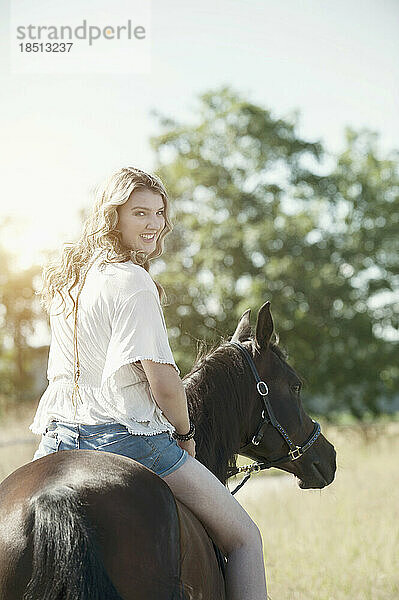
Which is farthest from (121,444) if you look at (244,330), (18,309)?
(18,309)

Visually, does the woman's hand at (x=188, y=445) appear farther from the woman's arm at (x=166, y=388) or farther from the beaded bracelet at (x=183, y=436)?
the woman's arm at (x=166, y=388)

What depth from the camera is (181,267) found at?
18.9m

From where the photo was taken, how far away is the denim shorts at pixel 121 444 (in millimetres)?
1886

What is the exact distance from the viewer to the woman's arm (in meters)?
1.89

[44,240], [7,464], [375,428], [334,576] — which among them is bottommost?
[375,428]

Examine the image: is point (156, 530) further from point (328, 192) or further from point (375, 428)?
point (328, 192)

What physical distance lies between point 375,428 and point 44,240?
8.02 metres

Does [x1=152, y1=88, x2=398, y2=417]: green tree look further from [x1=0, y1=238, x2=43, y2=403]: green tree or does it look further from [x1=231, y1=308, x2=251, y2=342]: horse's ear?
[x1=231, y1=308, x2=251, y2=342]: horse's ear

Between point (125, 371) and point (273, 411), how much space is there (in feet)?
2.71

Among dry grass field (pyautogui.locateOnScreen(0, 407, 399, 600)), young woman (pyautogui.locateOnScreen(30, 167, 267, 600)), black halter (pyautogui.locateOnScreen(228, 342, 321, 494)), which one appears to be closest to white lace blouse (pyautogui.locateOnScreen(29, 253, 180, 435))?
young woman (pyautogui.locateOnScreen(30, 167, 267, 600))

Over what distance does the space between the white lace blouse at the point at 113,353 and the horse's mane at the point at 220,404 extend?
0.42 meters

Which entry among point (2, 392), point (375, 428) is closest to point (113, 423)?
point (375, 428)

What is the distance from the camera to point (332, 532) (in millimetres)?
5926

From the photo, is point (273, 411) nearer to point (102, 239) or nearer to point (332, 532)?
point (102, 239)
